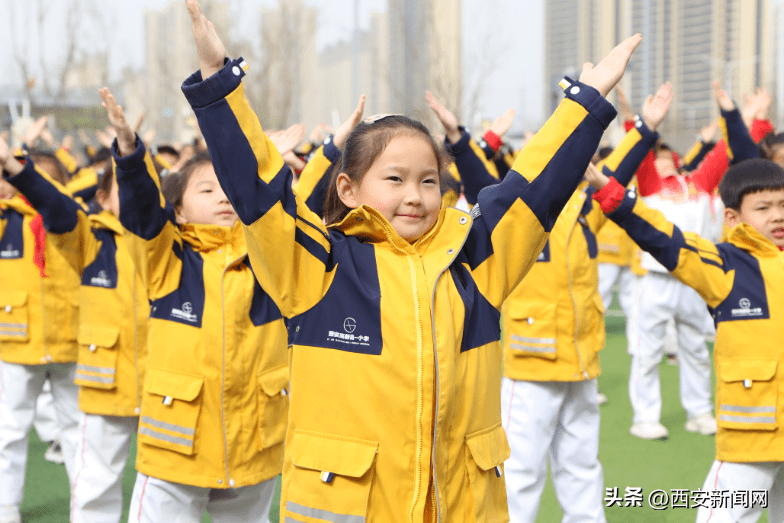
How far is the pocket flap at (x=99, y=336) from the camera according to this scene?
3861mm

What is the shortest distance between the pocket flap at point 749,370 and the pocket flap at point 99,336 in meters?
2.75

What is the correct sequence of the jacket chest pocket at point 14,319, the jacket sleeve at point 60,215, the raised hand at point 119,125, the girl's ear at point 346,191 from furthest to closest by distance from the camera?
1. the jacket chest pocket at point 14,319
2. the jacket sleeve at point 60,215
3. the raised hand at point 119,125
4. the girl's ear at point 346,191

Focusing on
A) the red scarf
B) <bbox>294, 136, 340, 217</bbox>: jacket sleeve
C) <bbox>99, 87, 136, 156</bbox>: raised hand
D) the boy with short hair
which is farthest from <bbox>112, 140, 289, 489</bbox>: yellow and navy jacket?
the red scarf

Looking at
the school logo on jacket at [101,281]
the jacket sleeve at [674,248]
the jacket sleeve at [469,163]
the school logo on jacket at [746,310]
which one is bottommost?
the school logo on jacket at [746,310]

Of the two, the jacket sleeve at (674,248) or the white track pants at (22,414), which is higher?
the jacket sleeve at (674,248)

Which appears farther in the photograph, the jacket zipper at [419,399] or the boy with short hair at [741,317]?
the boy with short hair at [741,317]

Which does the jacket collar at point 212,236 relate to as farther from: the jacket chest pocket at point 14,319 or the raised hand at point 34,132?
the raised hand at point 34,132

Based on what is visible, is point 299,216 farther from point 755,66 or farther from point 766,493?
point 755,66

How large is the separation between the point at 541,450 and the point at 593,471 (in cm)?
27

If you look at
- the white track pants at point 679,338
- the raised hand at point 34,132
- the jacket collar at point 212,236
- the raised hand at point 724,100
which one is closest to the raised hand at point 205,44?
the jacket collar at point 212,236

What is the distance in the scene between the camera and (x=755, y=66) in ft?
268

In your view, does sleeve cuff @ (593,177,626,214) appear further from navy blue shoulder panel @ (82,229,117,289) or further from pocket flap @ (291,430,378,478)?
navy blue shoulder panel @ (82,229,117,289)

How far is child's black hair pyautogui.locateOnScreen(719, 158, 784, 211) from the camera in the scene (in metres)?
3.45

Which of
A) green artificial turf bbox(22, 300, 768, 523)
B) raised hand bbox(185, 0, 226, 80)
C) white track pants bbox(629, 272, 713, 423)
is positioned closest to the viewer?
raised hand bbox(185, 0, 226, 80)
